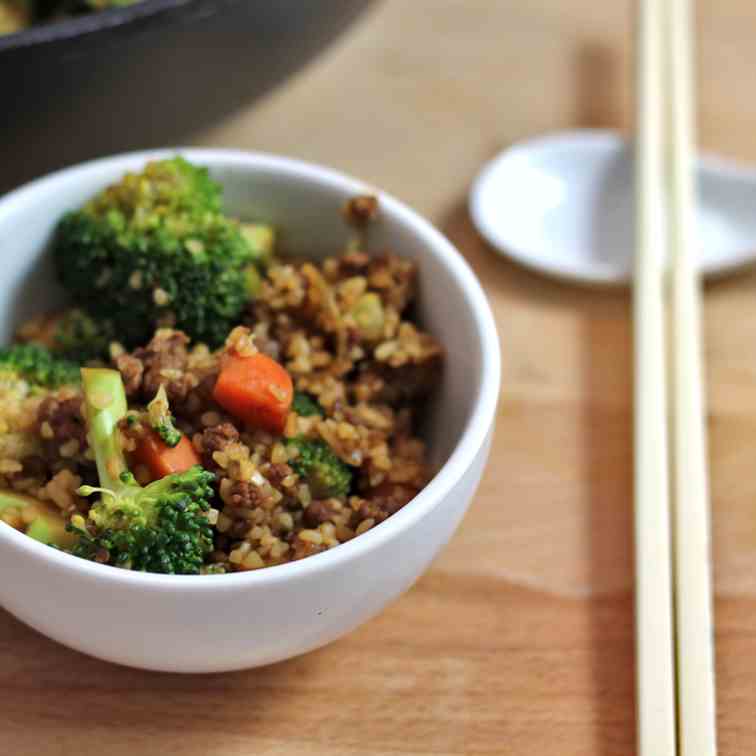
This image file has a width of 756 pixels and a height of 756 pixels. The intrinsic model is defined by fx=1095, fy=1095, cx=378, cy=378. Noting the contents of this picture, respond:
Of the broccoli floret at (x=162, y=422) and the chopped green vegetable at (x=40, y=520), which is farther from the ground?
the broccoli floret at (x=162, y=422)

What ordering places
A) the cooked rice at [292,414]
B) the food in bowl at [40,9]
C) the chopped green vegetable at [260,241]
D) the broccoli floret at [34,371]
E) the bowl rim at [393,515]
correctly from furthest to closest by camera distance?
the food in bowl at [40,9] < the chopped green vegetable at [260,241] < the broccoli floret at [34,371] < the cooked rice at [292,414] < the bowl rim at [393,515]

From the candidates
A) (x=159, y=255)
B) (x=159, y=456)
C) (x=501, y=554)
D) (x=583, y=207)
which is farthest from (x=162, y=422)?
(x=583, y=207)

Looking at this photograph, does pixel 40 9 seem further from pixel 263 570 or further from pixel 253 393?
pixel 263 570

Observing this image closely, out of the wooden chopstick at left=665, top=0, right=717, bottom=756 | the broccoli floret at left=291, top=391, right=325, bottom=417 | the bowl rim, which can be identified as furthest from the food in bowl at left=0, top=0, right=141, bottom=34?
the wooden chopstick at left=665, top=0, right=717, bottom=756

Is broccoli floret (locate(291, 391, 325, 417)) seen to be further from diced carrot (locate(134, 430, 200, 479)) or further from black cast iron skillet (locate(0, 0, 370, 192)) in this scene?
black cast iron skillet (locate(0, 0, 370, 192))

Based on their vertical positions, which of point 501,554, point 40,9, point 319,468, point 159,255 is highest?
point 40,9

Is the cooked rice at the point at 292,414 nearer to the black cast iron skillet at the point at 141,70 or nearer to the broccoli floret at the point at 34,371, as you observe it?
the broccoli floret at the point at 34,371

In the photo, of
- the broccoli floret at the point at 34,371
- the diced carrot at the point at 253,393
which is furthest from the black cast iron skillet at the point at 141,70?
the diced carrot at the point at 253,393
